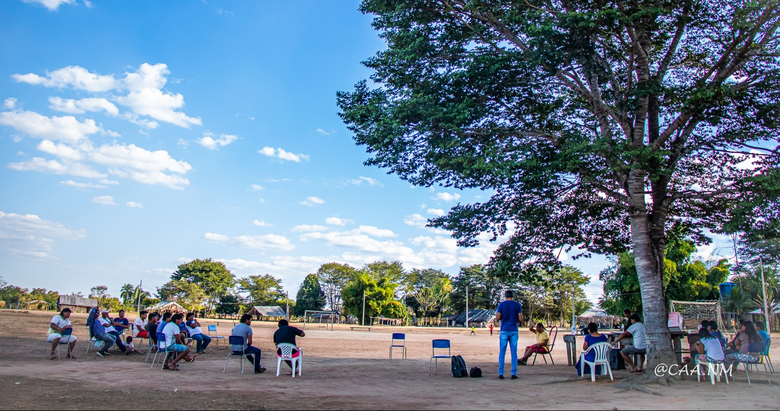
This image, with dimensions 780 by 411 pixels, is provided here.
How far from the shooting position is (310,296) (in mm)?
98125

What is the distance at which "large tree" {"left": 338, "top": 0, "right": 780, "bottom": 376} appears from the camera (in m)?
10.2

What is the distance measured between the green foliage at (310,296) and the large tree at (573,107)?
88186mm

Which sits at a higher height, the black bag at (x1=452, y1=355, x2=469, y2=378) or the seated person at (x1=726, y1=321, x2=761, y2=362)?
the seated person at (x1=726, y1=321, x2=761, y2=362)

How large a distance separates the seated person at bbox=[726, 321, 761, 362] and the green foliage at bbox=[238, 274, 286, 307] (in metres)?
94.9

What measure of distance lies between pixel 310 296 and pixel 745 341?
91.6m

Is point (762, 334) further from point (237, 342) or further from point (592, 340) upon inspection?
point (237, 342)

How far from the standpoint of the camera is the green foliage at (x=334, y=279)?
3824 inches

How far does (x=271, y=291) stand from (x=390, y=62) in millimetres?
94262

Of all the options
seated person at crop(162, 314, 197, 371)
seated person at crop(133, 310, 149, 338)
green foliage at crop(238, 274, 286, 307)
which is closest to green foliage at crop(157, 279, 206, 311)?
green foliage at crop(238, 274, 286, 307)

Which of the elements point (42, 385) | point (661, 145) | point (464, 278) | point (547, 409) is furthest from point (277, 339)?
point (464, 278)

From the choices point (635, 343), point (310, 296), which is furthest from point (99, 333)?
point (310, 296)

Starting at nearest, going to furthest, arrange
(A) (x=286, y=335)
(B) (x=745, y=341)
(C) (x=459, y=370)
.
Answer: (B) (x=745, y=341) < (A) (x=286, y=335) < (C) (x=459, y=370)

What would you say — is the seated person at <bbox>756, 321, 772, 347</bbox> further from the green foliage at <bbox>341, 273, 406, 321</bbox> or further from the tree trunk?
the green foliage at <bbox>341, 273, 406, 321</bbox>

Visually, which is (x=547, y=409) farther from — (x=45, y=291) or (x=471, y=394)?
(x=45, y=291)
